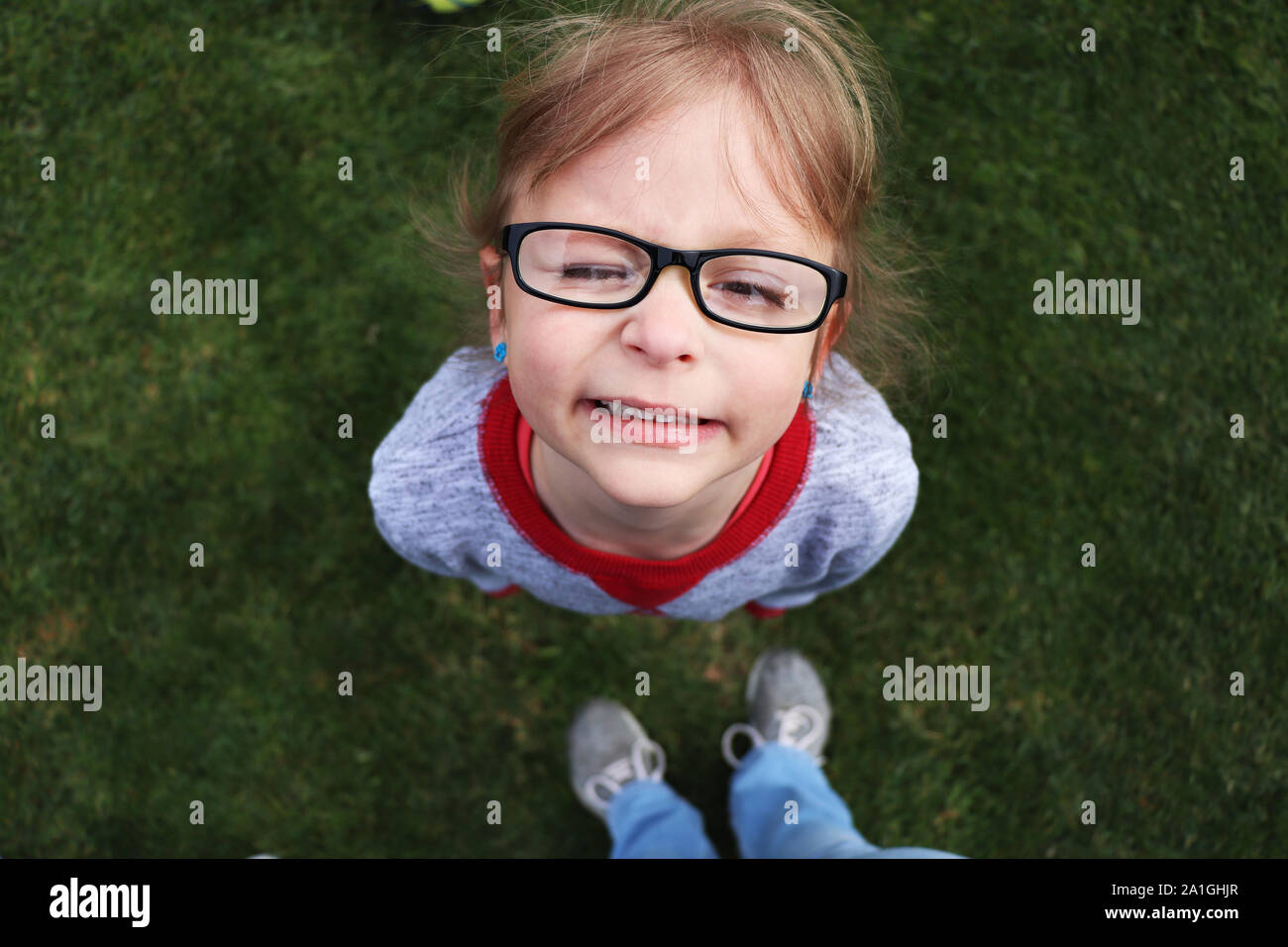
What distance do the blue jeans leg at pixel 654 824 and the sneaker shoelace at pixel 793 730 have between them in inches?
9.0

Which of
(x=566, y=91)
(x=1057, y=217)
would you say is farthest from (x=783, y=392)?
(x=1057, y=217)

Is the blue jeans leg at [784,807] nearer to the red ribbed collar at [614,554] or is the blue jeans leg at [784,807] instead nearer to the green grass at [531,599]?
the green grass at [531,599]

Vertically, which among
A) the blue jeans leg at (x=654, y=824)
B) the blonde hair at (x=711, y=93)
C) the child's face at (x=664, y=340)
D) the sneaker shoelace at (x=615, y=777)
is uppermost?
the blonde hair at (x=711, y=93)

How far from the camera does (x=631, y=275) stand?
1437 mm

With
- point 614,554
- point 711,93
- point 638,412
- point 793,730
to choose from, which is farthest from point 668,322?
point 793,730

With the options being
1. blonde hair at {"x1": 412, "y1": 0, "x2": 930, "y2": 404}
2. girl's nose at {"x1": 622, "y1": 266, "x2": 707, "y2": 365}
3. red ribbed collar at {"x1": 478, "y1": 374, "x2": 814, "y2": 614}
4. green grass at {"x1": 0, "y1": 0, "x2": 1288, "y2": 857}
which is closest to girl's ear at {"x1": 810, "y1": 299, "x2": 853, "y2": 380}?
blonde hair at {"x1": 412, "y1": 0, "x2": 930, "y2": 404}

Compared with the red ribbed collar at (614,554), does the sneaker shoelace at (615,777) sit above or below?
below

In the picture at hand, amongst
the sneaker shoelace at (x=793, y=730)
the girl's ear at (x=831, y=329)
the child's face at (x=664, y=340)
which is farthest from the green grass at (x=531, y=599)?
the child's face at (x=664, y=340)

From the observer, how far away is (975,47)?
308 cm

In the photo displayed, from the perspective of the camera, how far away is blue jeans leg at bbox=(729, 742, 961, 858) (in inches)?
101

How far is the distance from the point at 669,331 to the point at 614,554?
2.24 ft

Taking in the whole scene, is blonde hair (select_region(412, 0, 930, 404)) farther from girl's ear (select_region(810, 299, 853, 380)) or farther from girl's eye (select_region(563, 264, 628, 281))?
girl's eye (select_region(563, 264, 628, 281))

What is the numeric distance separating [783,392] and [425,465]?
83 cm

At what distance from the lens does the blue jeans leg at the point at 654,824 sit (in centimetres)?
265
